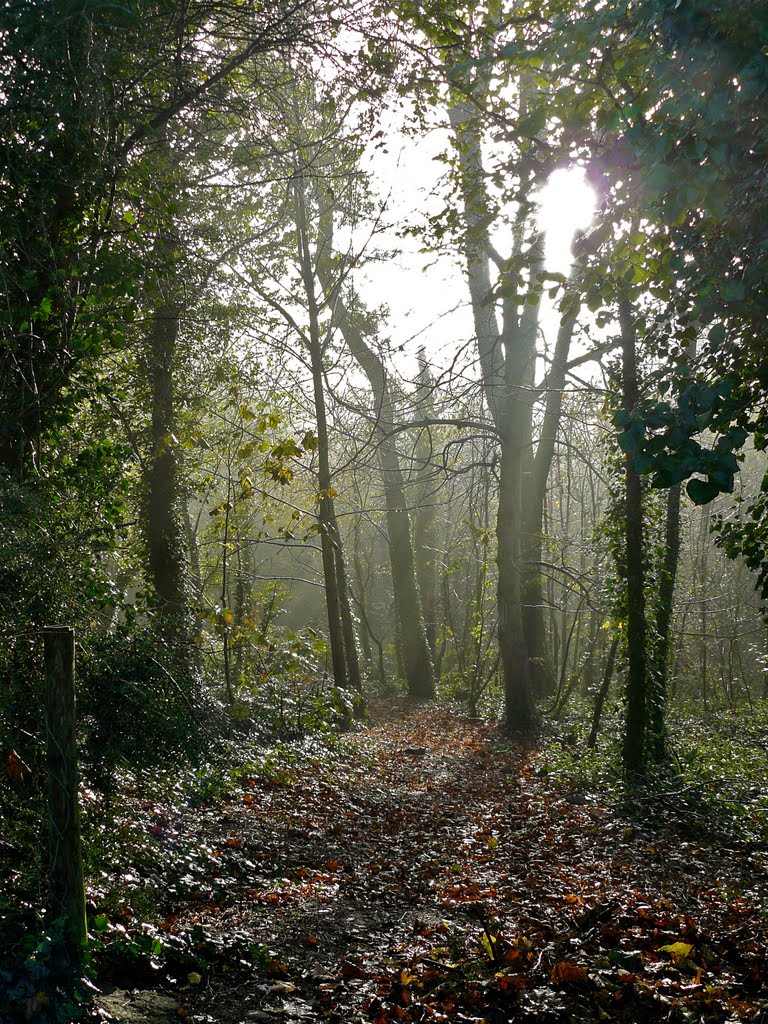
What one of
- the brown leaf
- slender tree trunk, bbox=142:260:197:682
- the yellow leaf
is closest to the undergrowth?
the yellow leaf

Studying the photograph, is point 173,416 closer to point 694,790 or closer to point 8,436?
point 8,436

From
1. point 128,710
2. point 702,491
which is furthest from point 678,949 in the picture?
point 128,710

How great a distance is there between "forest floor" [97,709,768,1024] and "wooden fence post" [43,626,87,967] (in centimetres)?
49

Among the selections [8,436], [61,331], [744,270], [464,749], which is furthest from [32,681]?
[464,749]

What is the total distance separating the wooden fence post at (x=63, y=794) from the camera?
3598mm

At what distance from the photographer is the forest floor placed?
3.89m

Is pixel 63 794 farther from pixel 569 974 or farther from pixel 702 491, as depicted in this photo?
pixel 702 491

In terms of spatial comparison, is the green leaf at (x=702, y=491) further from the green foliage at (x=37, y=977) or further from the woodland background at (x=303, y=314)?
the green foliage at (x=37, y=977)

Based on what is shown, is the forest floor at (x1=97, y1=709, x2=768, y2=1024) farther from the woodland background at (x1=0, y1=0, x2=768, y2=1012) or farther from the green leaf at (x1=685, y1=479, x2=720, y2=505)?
the green leaf at (x1=685, y1=479, x2=720, y2=505)

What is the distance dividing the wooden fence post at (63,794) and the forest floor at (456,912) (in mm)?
487

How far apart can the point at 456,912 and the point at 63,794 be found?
3.09 m

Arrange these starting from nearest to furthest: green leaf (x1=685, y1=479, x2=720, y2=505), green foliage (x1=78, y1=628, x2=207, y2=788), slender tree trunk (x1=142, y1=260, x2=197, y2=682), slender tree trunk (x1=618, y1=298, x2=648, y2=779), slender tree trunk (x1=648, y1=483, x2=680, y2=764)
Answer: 1. green leaf (x1=685, y1=479, x2=720, y2=505)
2. green foliage (x1=78, y1=628, x2=207, y2=788)
3. slender tree trunk (x1=618, y1=298, x2=648, y2=779)
4. slender tree trunk (x1=648, y1=483, x2=680, y2=764)
5. slender tree trunk (x1=142, y1=260, x2=197, y2=682)

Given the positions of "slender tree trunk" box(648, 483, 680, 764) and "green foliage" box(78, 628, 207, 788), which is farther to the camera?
"slender tree trunk" box(648, 483, 680, 764)

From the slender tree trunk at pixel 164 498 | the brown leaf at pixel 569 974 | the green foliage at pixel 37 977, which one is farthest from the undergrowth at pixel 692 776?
the slender tree trunk at pixel 164 498
